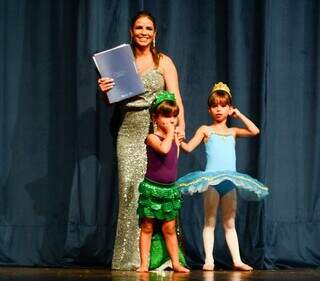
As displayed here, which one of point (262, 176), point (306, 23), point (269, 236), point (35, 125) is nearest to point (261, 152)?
point (262, 176)

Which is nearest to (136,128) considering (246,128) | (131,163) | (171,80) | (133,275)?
(131,163)

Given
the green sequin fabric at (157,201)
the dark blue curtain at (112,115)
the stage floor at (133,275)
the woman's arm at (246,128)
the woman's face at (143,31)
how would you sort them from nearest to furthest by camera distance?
the stage floor at (133,275)
the green sequin fabric at (157,201)
the woman's face at (143,31)
the woman's arm at (246,128)
the dark blue curtain at (112,115)

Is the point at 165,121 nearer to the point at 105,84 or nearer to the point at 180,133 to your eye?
the point at 180,133

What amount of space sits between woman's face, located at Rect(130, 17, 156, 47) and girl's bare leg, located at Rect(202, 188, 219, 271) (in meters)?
0.81

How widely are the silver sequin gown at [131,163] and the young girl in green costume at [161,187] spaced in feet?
0.80

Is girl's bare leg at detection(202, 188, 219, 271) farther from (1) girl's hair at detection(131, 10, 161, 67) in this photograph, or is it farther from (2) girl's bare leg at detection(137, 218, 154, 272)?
(1) girl's hair at detection(131, 10, 161, 67)

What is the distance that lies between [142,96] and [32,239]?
3.48 feet

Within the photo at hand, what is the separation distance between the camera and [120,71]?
4.22 meters

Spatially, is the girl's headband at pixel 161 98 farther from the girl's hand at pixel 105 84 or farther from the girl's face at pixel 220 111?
the girl's face at pixel 220 111

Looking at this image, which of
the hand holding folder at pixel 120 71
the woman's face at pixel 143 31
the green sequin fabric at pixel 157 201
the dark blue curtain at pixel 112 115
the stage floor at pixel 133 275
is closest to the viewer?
the stage floor at pixel 133 275

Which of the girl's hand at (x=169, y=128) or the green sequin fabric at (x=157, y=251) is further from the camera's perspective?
the green sequin fabric at (x=157, y=251)

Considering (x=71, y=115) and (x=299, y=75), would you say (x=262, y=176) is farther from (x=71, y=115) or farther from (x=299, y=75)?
(x=71, y=115)

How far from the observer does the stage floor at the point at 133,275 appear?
3.56 m

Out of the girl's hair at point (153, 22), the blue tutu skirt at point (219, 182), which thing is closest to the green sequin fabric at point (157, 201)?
the blue tutu skirt at point (219, 182)
